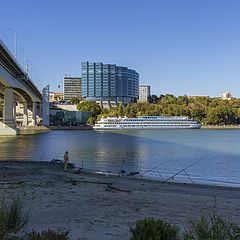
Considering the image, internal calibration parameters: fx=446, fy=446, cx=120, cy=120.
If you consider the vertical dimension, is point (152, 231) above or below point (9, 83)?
below

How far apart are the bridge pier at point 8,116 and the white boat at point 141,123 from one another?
8258 centimetres

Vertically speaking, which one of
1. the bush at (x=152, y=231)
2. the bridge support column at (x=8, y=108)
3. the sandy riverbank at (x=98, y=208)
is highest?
the bridge support column at (x=8, y=108)

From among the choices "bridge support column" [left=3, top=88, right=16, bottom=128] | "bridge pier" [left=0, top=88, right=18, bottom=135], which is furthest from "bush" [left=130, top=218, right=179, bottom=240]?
"bridge pier" [left=0, top=88, right=18, bottom=135]

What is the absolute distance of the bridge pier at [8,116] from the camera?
96.9 m

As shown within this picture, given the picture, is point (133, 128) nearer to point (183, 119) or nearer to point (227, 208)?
point (183, 119)

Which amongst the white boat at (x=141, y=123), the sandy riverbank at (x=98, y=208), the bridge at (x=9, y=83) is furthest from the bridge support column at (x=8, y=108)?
the white boat at (x=141, y=123)

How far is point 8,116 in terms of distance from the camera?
328ft

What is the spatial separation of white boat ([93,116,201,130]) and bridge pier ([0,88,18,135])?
82582mm

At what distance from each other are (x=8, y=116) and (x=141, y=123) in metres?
90.7

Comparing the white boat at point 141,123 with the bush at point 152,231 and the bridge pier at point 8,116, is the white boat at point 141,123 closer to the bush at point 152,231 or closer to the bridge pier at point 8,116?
the bridge pier at point 8,116

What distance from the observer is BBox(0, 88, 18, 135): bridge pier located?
96.9m

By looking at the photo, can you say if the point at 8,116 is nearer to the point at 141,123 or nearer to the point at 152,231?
the point at 141,123

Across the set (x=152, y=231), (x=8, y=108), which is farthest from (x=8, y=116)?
(x=152, y=231)

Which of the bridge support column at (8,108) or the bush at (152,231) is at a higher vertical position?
the bridge support column at (8,108)
